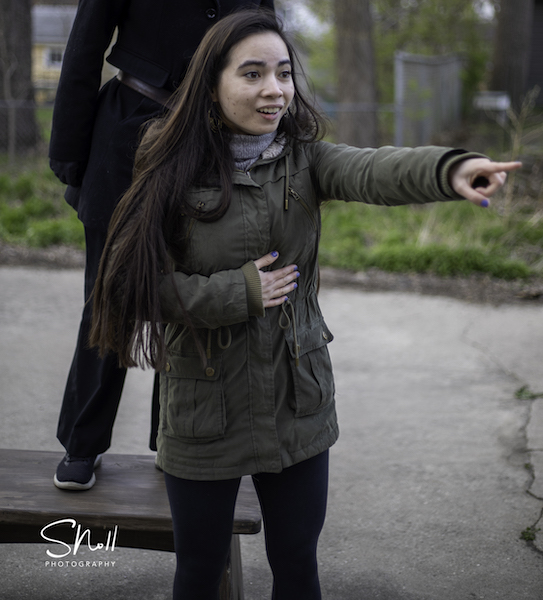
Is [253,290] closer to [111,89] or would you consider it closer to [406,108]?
[111,89]

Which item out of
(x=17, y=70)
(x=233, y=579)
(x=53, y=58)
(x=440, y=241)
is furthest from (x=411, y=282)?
(x=53, y=58)

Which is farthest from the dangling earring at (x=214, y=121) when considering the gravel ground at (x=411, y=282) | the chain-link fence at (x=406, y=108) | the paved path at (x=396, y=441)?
the chain-link fence at (x=406, y=108)

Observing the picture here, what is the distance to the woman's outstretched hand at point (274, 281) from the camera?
170 cm

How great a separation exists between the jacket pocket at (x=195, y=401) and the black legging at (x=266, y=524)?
0.14m

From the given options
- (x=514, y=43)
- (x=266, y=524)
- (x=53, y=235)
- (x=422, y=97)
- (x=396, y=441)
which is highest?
(x=514, y=43)

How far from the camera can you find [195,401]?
1730mm

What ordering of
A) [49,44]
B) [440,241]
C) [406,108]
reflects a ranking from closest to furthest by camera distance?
1. [440,241]
2. [406,108]
3. [49,44]

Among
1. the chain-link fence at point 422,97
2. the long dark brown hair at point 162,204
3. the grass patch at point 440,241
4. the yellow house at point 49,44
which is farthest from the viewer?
the yellow house at point 49,44

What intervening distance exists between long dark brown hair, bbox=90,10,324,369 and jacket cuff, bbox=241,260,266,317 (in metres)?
0.15

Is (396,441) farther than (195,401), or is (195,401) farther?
(396,441)

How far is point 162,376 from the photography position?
1.84 m

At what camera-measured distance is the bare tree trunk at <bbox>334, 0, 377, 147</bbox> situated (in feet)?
31.2

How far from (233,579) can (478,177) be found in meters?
1.56

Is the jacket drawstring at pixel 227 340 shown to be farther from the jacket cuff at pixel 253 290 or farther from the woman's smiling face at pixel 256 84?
the woman's smiling face at pixel 256 84
